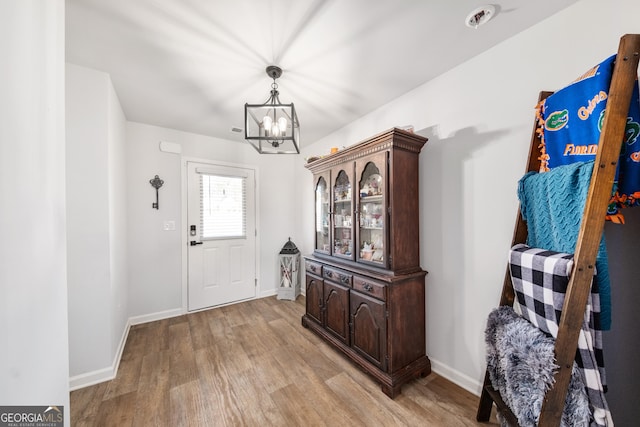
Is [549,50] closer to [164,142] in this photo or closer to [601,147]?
[601,147]

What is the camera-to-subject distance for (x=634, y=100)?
103cm

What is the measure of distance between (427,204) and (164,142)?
10.6 ft

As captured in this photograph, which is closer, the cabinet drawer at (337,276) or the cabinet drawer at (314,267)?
the cabinet drawer at (337,276)

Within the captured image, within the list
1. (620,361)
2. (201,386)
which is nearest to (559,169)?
(620,361)

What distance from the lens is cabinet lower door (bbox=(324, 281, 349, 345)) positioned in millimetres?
2160

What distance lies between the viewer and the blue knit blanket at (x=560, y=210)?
0.98m

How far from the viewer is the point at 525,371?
108 centimetres

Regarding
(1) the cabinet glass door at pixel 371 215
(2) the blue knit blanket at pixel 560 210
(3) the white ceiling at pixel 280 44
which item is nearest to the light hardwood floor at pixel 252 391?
(1) the cabinet glass door at pixel 371 215

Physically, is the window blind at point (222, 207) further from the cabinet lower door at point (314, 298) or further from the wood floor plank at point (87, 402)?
the wood floor plank at point (87, 402)

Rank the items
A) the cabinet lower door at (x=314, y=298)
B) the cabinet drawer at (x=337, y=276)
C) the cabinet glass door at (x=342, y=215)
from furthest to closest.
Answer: the cabinet lower door at (x=314, y=298) → the cabinet glass door at (x=342, y=215) → the cabinet drawer at (x=337, y=276)

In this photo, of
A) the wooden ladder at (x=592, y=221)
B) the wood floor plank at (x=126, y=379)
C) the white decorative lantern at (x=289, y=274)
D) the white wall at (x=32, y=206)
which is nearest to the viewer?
the white wall at (x=32, y=206)

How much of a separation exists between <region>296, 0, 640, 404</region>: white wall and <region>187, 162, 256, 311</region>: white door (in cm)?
256

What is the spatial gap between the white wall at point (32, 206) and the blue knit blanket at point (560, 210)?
6.42ft

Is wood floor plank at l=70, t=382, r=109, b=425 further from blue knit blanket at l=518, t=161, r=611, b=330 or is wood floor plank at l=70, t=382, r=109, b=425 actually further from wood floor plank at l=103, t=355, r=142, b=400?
blue knit blanket at l=518, t=161, r=611, b=330
